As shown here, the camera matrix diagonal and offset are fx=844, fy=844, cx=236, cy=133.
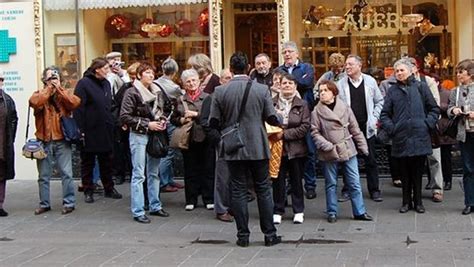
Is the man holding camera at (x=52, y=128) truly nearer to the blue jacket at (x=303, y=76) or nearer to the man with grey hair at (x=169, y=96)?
the man with grey hair at (x=169, y=96)

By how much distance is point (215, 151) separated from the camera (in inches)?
426

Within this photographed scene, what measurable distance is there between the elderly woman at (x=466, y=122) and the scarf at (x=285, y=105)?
192 centimetres

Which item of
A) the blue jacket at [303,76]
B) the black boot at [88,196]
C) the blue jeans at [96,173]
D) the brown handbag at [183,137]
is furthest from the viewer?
the blue jeans at [96,173]

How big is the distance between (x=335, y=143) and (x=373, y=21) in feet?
15.8

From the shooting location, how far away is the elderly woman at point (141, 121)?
1015 cm

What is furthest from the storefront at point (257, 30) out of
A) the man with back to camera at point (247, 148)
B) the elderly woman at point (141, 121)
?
the man with back to camera at point (247, 148)

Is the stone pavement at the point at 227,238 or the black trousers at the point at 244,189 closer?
the stone pavement at the point at 227,238

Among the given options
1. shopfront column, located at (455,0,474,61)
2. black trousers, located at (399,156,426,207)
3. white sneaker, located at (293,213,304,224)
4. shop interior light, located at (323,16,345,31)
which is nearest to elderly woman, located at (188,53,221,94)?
white sneaker, located at (293,213,304,224)

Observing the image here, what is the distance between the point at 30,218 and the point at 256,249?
358cm

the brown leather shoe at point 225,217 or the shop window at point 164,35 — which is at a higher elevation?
the shop window at point 164,35

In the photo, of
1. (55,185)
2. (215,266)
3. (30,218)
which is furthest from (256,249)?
(55,185)

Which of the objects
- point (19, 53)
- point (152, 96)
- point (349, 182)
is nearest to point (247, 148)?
point (349, 182)

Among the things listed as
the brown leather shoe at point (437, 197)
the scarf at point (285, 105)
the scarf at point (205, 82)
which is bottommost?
the brown leather shoe at point (437, 197)

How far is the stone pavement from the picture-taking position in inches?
327
